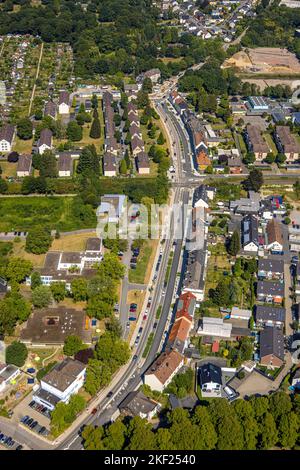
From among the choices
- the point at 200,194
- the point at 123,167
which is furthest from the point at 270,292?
the point at 123,167

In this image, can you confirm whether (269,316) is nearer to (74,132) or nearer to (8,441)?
(8,441)

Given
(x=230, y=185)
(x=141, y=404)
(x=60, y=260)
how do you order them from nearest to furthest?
1. (x=141, y=404)
2. (x=60, y=260)
3. (x=230, y=185)

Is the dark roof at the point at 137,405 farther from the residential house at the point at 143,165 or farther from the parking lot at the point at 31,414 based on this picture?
the residential house at the point at 143,165

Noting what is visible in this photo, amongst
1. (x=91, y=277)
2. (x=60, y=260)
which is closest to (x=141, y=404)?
(x=91, y=277)

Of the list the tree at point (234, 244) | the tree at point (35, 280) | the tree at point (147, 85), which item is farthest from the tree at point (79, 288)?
the tree at point (147, 85)

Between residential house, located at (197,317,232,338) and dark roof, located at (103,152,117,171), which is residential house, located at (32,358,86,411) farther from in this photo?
dark roof, located at (103,152,117,171)

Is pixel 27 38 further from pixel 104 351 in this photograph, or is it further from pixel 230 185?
pixel 104 351
